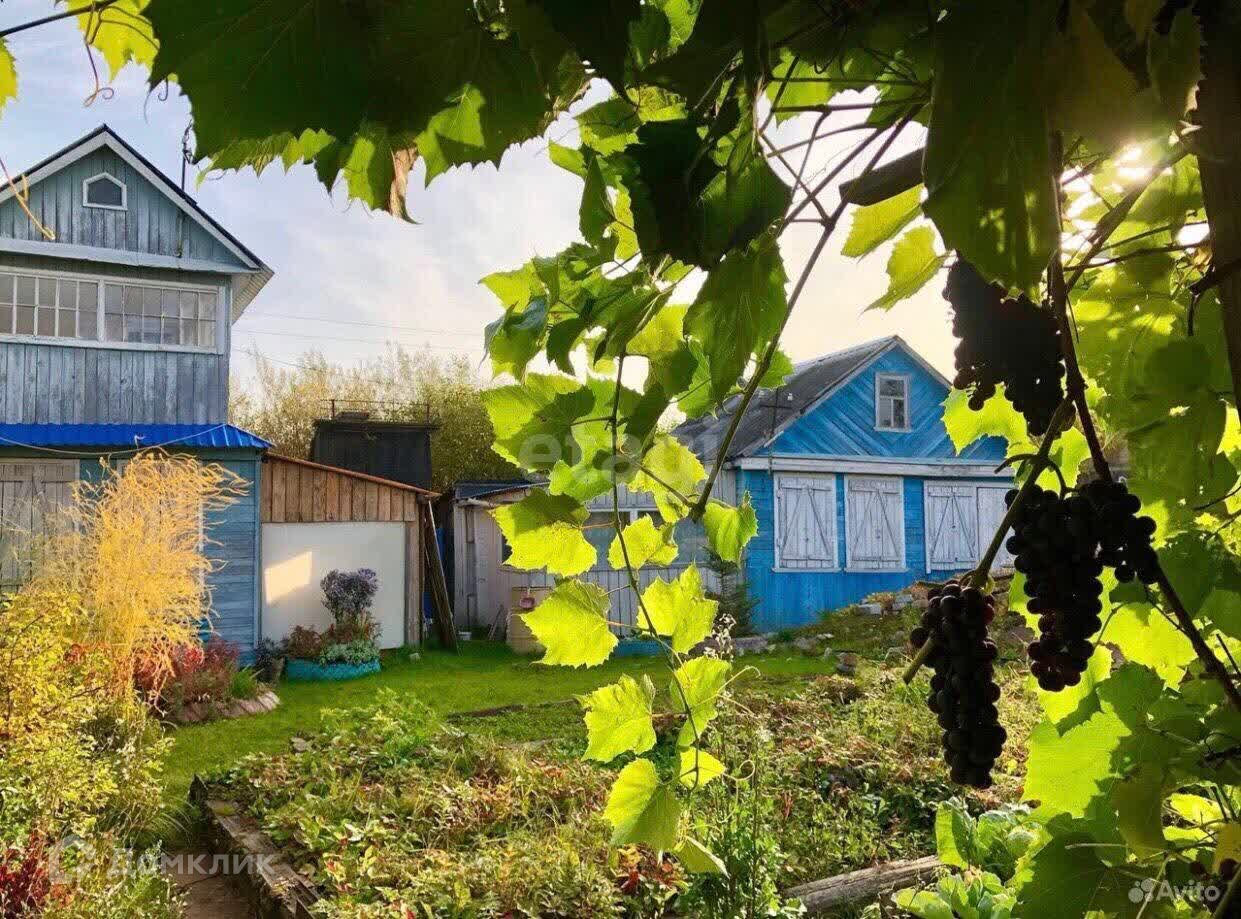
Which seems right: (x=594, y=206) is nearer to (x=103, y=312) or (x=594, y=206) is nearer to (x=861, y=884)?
(x=861, y=884)

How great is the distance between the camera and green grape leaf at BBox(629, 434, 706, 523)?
818 mm

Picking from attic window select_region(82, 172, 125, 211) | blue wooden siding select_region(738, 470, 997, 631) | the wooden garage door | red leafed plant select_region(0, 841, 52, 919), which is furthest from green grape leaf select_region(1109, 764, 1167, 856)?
blue wooden siding select_region(738, 470, 997, 631)

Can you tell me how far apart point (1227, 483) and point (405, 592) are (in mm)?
11456

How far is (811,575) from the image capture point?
43.1 feet

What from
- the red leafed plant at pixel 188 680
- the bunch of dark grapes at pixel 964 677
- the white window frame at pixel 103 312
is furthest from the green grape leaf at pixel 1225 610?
the white window frame at pixel 103 312

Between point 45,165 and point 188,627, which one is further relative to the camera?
point 45,165

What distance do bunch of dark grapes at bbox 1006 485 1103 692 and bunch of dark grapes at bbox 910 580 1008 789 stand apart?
4 cm

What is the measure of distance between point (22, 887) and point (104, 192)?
28.5 ft

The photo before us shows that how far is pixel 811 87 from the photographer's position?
605 millimetres

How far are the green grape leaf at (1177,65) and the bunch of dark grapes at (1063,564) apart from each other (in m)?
0.27

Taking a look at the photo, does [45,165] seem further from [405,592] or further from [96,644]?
[405,592]

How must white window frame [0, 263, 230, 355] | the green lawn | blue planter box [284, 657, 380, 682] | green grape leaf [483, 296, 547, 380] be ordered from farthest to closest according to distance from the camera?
blue planter box [284, 657, 380, 682] < white window frame [0, 263, 230, 355] < the green lawn < green grape leaf [483, 296, 547, 380]

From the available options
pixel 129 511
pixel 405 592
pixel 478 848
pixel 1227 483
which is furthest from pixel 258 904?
pixel 405 592

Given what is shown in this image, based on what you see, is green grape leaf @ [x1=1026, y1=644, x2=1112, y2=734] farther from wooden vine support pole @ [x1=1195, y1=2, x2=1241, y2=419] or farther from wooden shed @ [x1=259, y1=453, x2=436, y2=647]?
wooden shed @ [x1=259, y1=453, x2=436, y2=647]
